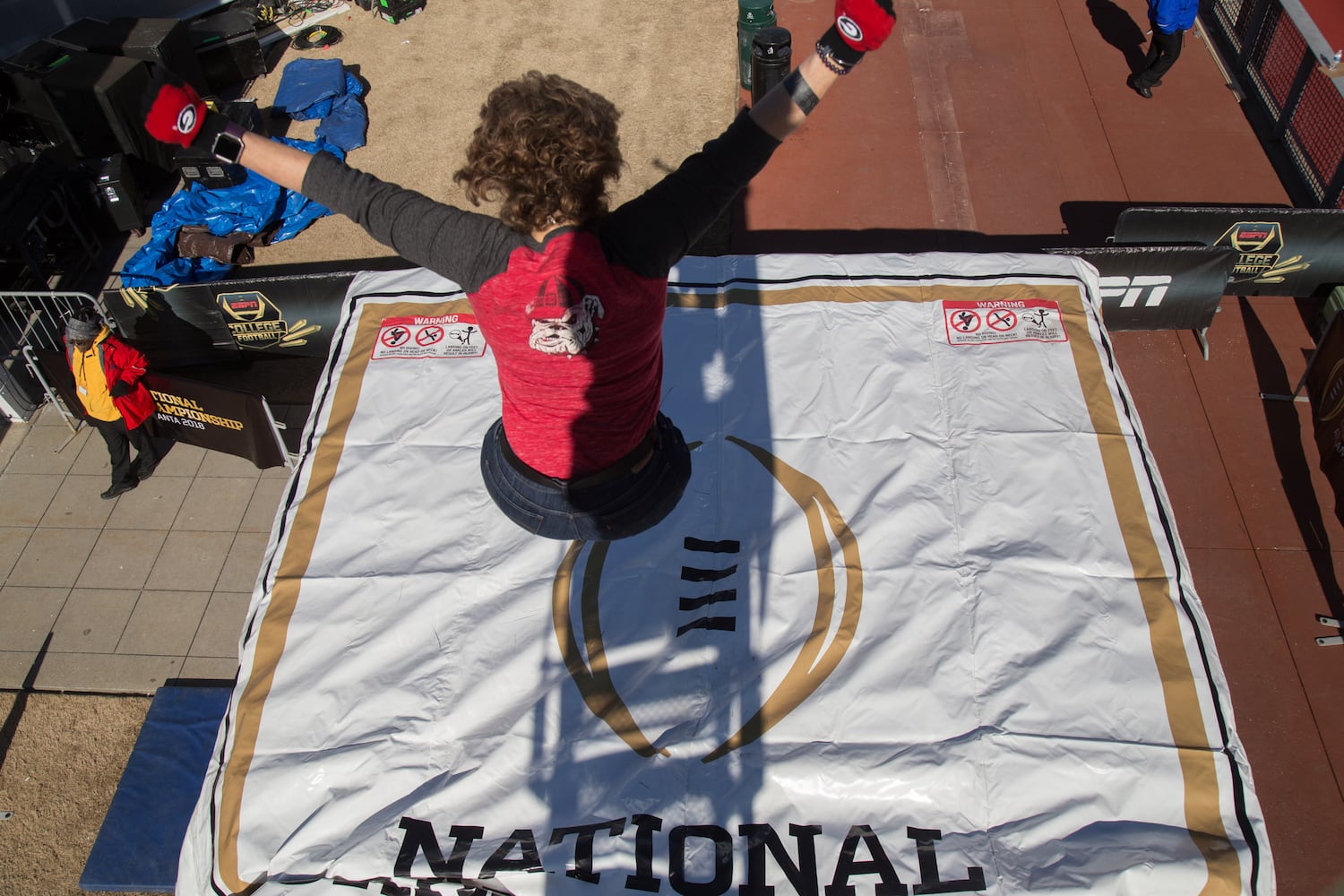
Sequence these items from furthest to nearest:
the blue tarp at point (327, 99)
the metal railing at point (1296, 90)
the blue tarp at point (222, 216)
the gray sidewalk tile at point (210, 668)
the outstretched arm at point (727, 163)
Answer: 1. the blue tarp at point (327, 99)
2. the blue tarp at point (222, 216)
3. the metal railing at point (1296, 90)
4. the gray sidewalk tile at point (210, 668)
5. the outstretched arm at point (727, 163)

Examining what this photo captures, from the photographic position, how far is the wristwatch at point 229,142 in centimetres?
290

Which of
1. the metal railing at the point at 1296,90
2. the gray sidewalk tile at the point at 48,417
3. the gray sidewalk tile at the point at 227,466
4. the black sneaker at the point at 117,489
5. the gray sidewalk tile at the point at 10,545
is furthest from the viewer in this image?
the metal railing at the point at 1296,90

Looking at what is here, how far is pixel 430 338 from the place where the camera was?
6.03 m

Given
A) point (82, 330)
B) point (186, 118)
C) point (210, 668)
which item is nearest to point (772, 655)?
point (186, 118)

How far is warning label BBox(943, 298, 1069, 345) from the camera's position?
5.66 meters

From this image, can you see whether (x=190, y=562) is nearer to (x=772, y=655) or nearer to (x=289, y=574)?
(x=289, y=574)

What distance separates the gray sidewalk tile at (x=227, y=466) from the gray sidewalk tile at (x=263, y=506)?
166mm

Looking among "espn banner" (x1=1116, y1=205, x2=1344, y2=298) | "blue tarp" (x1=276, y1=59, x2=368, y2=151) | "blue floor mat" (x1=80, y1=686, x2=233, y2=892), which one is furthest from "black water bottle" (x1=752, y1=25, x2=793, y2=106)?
"blue floor mat" (x1=80, y1=686, x2=233, y2=892)

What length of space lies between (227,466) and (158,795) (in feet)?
9.65

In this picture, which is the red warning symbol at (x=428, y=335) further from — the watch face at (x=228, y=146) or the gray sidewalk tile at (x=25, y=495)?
the gray sidewalk tile at (x=25, y=495)

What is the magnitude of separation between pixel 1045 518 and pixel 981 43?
8980 millimetres

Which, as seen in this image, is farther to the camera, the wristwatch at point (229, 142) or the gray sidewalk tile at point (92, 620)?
the gray sidewalk tile at point (92, 620)

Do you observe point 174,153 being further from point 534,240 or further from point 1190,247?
point 1190,247

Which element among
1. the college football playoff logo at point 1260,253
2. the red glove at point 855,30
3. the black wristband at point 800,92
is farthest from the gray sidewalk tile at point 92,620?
the college football playoff logo at point 1260,253
